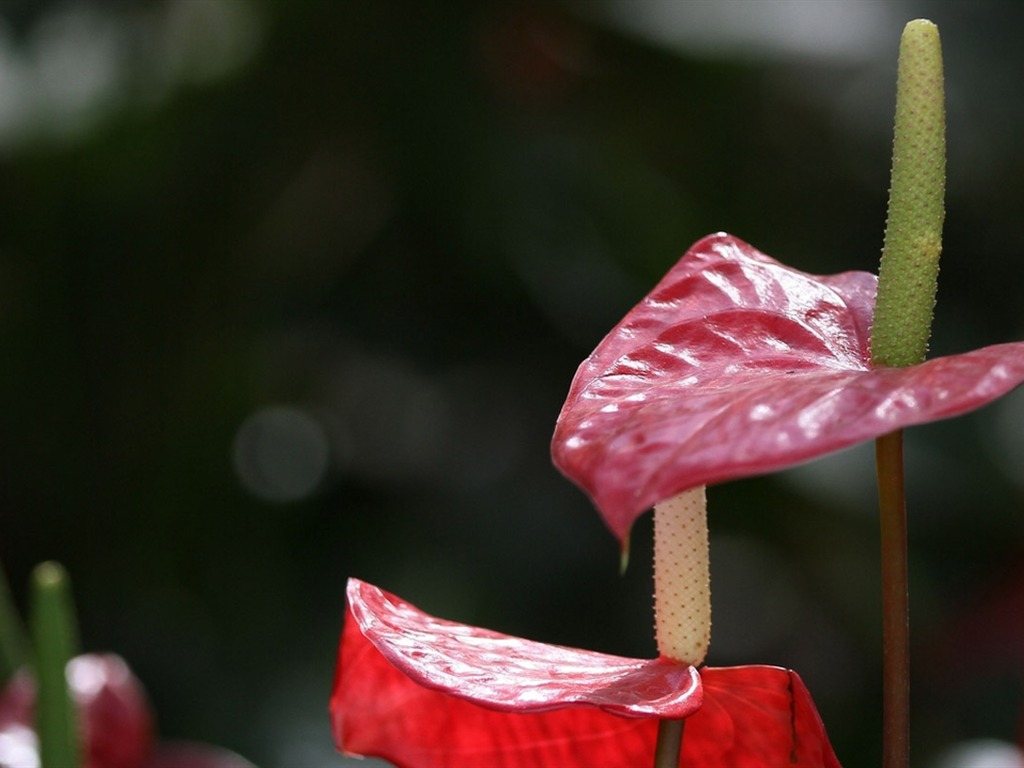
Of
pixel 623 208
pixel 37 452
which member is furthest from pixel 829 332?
pixel 37 452

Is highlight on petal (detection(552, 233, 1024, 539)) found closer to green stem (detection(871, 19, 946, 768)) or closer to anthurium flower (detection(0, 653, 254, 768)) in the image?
green stem (detection(871, 19, 946, 768))

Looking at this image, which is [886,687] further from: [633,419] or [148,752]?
[148,752]

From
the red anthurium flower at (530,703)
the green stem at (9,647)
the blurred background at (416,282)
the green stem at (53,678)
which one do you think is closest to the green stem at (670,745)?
the red anthurium flower at (530,703)

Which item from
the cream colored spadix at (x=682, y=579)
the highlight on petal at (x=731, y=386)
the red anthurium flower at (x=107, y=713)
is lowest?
the red anthurium flower at (x=107, y=713)

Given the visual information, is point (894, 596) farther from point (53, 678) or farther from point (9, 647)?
point (9, 647)

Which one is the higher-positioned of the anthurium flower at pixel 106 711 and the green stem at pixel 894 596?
the green stem at pixel 894 596

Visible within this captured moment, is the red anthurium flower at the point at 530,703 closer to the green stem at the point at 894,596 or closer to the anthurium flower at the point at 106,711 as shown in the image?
the green stem at the point at 894,596

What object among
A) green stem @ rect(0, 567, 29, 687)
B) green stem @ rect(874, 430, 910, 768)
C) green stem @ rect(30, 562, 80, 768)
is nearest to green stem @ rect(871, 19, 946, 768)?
green stem @ rect(874, 430, 910, 768)

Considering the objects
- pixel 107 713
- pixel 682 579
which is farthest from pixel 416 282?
pixel 682 579
